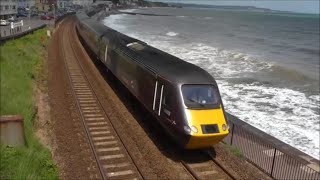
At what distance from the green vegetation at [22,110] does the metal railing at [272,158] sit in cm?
778

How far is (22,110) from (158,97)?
576cm

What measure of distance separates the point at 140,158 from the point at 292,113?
17644 mm

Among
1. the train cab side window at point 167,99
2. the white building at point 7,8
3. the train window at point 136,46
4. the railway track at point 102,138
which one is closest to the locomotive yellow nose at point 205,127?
the train cab side window at point 167,99

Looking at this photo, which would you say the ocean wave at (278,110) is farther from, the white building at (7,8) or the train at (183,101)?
the white building at (7,8)

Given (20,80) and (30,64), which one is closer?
(20,80)

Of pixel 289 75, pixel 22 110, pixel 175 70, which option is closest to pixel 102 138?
pixel 22 110

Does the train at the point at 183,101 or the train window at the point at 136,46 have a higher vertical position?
the train window at the point at 136,46

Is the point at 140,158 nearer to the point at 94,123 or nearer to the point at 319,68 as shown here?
the point at 94,123

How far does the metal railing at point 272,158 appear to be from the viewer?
15050mm

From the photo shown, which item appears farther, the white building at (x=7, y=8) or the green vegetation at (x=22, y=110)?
the white building at (x=7, y=8)

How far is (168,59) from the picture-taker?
16859mm

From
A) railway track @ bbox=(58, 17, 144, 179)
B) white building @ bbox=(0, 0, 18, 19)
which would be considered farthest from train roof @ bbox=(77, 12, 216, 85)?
white building @ bbox=(0, 0, 18, 19)

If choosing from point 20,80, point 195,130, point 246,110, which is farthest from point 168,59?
point 246,110

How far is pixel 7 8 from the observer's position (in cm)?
10831
